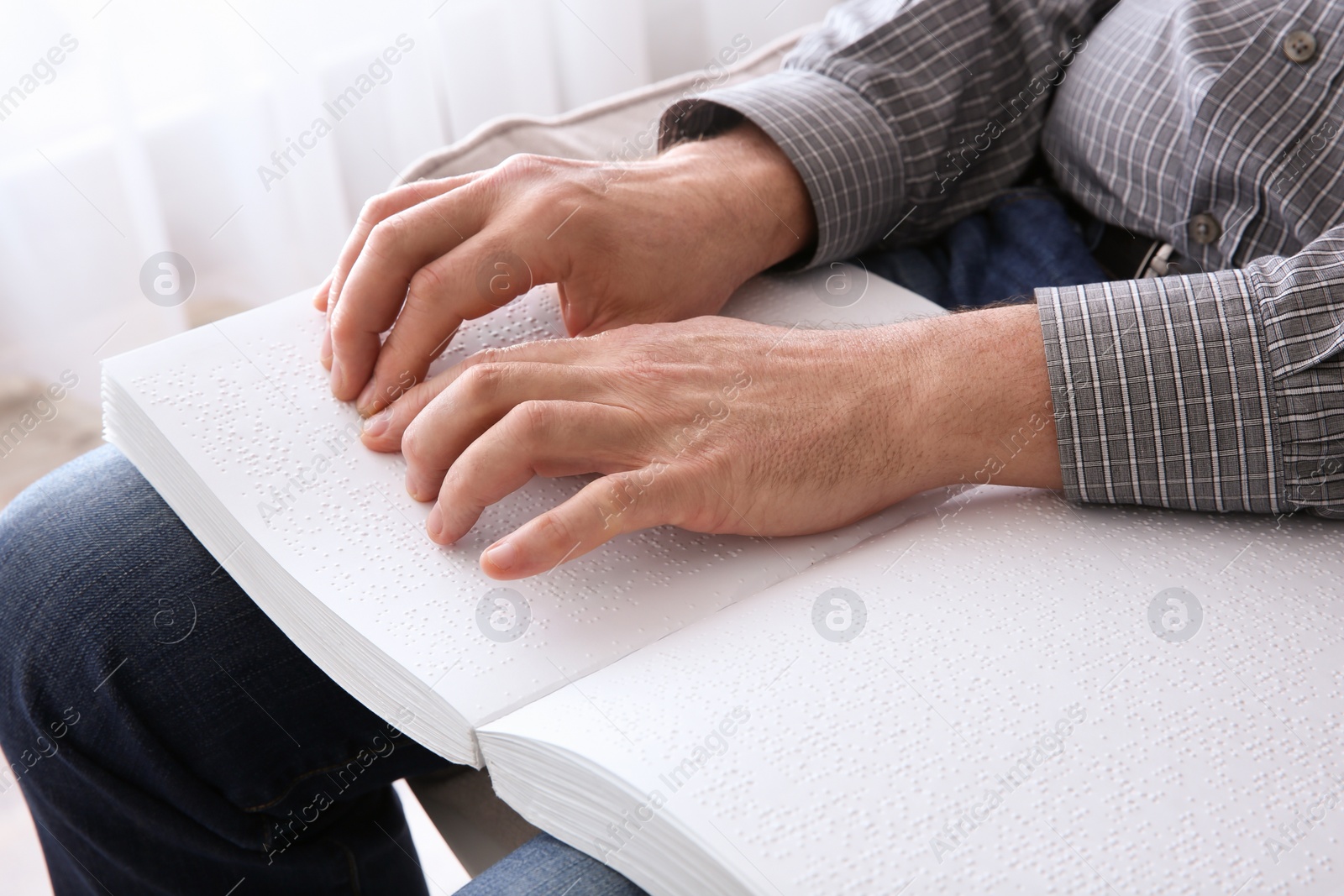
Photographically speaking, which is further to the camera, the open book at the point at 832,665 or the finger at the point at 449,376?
the finger at the point at 449,376

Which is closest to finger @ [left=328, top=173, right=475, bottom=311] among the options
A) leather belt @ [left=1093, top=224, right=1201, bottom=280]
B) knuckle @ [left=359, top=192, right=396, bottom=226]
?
knuckle @ [left=359, top=192, right=396, bottom=226]

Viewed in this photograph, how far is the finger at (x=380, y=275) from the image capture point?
23.5 inches

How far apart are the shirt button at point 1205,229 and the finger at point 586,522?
1.46 feet

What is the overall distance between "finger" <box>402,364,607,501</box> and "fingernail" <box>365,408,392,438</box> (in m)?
0.03

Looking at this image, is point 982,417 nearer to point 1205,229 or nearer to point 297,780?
point 1205,229

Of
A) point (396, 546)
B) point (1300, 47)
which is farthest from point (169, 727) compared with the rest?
point (1300, 47)

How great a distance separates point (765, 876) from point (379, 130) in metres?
1.30

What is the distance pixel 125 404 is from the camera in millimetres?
591

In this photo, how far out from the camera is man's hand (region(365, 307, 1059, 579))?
507 mm

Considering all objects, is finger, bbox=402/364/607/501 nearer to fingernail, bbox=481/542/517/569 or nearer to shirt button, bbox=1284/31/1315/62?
fingernail, bbox=481/542/517/569

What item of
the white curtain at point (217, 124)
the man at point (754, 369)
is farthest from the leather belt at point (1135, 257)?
the white curtain at point (217, 124)

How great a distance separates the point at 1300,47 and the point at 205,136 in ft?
3.92

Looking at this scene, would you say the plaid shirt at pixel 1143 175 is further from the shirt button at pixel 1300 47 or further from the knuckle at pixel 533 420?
the knuckle at pixel 533 420

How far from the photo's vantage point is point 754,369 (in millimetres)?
564
